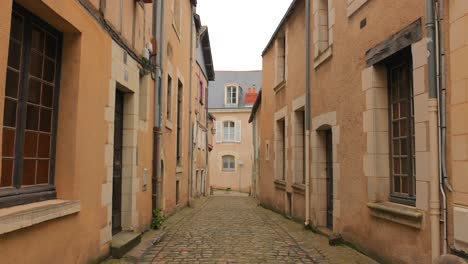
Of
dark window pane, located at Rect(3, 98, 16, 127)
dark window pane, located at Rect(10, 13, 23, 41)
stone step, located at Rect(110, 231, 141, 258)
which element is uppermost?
dark window pane, located at Rect(10, 13, 23, 41)

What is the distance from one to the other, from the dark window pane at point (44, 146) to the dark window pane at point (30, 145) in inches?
4.2

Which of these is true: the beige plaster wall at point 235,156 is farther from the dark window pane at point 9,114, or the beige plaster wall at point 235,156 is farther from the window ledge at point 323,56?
the dark window pane at point 9,114

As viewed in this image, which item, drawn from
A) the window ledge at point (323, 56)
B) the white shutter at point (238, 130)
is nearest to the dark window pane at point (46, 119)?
the window ledge at point (323, 56)

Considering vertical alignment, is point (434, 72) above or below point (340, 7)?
below

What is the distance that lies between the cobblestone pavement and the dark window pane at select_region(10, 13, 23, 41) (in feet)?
11.3

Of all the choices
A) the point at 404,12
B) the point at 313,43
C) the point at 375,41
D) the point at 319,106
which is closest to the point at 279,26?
the point at 313,43

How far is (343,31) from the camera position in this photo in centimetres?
735

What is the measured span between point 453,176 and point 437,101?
0.80 metres

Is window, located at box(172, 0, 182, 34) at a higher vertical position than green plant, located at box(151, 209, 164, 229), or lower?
higher

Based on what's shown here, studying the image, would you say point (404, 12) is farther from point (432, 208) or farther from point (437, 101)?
point (432, 208)

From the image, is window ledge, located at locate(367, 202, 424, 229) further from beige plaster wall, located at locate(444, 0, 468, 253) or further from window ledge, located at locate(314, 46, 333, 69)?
window ledge, located at locate(314, 46, 333, 69)

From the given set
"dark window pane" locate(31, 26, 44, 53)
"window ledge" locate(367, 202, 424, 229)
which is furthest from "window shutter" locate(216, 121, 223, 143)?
"dark window pane" locate(31, 26, 44, 53)

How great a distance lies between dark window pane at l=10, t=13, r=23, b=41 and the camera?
3.82 metres

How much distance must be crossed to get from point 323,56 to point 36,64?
5.65 metres
